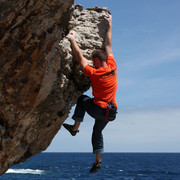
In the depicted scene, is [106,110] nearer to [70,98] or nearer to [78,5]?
[70,98]

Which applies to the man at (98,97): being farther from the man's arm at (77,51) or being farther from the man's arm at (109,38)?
the man's arm at (109,38)

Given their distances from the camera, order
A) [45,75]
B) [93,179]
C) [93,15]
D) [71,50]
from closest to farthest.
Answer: [45,75], [71,50], [93,15], [93,179]

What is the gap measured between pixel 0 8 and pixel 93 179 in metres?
60.8

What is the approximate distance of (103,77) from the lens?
267 inches

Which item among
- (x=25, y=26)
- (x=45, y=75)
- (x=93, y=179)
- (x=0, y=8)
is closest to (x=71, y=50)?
(x=45, y=75)

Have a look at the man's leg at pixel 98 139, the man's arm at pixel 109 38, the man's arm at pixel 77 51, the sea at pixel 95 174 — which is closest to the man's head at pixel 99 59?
the man's arm at pixel 77 51

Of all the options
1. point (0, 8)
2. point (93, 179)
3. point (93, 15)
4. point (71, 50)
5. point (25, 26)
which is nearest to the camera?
point (0, 8)

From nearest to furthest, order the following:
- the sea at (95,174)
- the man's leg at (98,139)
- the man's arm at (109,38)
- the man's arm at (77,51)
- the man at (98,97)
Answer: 1. the man at (98,97)
2. the man's leg at (98,139)
3. the man's arm at (77,51)
4. the man's arm at (109,38)
5. the sea at (95,174)

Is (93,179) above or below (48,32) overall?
below

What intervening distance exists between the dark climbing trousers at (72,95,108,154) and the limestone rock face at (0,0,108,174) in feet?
2.90

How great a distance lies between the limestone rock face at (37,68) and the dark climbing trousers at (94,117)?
88 centimetres

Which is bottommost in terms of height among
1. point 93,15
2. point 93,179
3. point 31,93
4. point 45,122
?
point 93,179

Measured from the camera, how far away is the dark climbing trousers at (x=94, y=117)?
6770mm

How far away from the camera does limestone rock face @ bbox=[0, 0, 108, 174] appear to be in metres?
5.84
